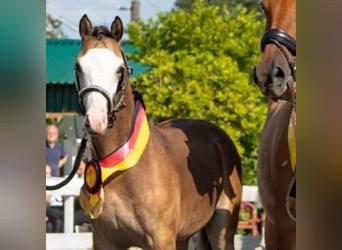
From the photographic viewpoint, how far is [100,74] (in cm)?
304

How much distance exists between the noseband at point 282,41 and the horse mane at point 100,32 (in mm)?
843

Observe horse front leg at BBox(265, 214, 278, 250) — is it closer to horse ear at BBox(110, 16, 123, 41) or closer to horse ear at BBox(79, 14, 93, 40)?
horse ear at BBox(110, 16, 123, 41)

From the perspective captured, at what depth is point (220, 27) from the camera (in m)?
12.2

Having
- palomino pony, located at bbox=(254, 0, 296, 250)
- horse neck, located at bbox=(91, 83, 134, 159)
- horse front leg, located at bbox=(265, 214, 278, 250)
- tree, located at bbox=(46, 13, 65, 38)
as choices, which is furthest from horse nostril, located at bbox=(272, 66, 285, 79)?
tree, located at bbox=(46, 13, 65, 38)

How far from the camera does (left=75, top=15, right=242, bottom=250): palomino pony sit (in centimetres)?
305

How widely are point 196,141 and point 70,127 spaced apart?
7.36 m

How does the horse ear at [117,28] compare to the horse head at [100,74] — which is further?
the horse ear at [117,28]

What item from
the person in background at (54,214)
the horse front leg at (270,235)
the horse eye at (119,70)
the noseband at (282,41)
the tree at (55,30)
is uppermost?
the tree at (55,30)

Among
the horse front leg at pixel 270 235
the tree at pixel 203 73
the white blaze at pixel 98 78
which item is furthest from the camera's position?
the tree at pixel 203 73

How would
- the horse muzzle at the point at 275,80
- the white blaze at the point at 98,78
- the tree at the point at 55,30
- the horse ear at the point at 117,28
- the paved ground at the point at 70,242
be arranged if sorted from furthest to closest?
the tree at the point at 55,30
the paved ground at the point at 70,242
the horse ear at the point at 117,28
the white blaze at the point at 98,78
the horse muzzle at the point at 275,80

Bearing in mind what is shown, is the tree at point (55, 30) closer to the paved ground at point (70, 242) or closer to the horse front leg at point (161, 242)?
the paved ground at point (70, 242)

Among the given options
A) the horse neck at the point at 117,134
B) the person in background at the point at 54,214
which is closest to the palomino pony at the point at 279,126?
the horse neck at the point at 117,134

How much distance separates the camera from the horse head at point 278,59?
8.31 ft

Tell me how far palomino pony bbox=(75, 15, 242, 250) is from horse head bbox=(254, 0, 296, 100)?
2.45 feet
